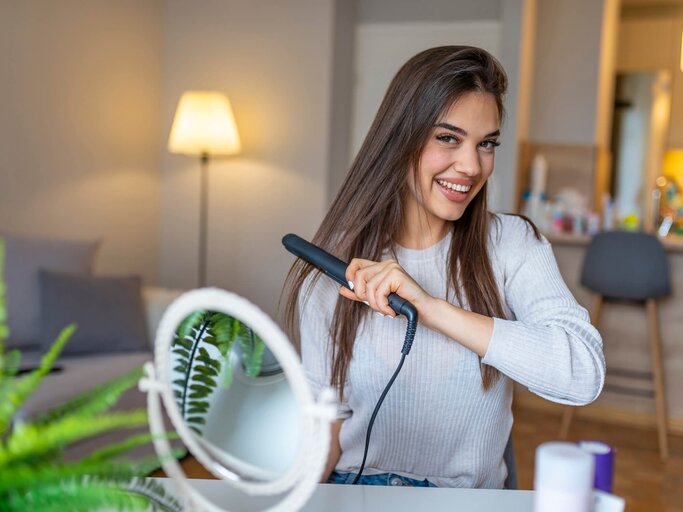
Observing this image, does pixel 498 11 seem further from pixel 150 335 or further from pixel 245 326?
pixel 245 326

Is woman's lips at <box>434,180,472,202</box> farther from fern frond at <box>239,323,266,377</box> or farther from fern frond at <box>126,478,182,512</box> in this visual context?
fern frond at <box>126,478,182,512</box>

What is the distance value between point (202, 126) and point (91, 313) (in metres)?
1.42

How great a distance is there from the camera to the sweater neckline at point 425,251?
1.36 m

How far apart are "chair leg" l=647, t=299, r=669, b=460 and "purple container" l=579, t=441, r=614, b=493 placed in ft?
9.66

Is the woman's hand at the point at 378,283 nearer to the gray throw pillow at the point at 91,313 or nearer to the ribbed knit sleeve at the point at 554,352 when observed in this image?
the ribbed knit sleeve at the point at 554,352

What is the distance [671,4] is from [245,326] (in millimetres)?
6024

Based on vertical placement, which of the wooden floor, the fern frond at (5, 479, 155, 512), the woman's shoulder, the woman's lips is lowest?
the wooden floor

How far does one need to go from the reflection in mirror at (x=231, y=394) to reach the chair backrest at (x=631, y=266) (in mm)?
2923

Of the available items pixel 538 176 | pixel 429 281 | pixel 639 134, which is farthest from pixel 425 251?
pixel 639 134

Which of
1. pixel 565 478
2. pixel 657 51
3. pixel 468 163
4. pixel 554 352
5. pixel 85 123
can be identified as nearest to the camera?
pixel 565 478

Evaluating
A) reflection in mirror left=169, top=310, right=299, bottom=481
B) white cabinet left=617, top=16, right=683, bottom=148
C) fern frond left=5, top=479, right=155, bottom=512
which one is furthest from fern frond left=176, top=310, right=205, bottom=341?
white cabinet left=617, top=16, right=683, bottom=148

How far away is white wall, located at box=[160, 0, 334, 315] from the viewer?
4508 millimetres

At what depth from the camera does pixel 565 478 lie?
2.31 ft

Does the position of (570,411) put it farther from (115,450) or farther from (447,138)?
(115,450)
